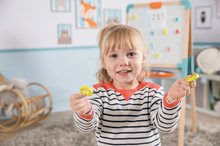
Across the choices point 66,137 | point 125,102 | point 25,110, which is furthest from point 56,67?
point 125,102

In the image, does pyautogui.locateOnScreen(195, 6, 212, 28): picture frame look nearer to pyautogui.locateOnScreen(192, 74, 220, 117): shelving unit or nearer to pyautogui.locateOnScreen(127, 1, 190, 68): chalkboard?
pyautogui.locateOnScreen(192, 74, 220, 117): shelving unit

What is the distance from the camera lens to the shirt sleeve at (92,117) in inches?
36.3

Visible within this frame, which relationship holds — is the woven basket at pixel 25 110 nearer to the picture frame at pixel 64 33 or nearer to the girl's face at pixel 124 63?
the picture frame at pixel 64 33

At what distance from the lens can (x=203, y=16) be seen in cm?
354

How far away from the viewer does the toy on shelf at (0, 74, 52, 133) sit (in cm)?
257

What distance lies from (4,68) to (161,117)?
2.38 m

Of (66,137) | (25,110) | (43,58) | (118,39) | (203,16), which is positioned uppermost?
(203,16)

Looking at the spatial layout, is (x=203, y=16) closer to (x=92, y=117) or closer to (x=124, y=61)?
(x=124, y=61)

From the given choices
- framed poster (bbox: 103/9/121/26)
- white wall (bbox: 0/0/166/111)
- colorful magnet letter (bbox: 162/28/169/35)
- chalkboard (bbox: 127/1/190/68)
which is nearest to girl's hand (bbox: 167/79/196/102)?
chalkboard (bbox: 127/1/190/68)

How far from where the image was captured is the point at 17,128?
2627mm

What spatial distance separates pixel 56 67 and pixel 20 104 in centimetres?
76

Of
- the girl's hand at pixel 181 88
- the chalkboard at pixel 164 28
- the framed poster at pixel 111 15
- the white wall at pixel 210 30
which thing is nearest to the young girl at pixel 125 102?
the girl's hand at pixel 181 88

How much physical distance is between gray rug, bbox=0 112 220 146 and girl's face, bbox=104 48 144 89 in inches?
56.2

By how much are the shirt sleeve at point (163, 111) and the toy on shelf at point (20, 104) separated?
5.77 ft
